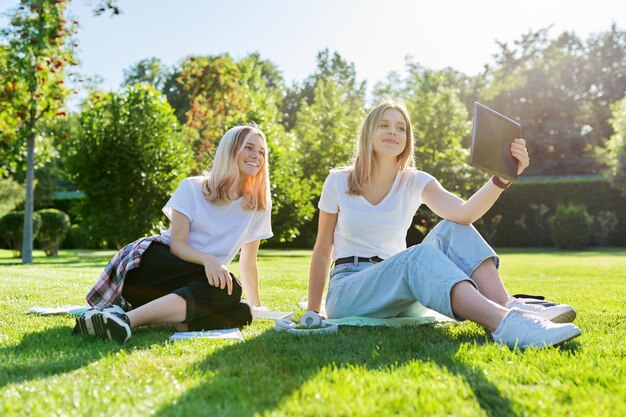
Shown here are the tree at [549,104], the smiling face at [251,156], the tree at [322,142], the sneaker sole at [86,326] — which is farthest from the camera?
the tree at [549,104]

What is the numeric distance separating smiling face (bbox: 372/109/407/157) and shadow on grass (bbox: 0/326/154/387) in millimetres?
1894

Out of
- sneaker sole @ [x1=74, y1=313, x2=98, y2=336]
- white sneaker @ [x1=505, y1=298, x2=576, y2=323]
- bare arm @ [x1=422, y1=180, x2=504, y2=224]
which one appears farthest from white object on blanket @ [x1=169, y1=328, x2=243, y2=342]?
white sneaker @ [x1=505, y1=298, x2=576, y2=323]

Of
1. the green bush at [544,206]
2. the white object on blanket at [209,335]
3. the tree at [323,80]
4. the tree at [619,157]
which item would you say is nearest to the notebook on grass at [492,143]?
the white object on blanket at [209,335]

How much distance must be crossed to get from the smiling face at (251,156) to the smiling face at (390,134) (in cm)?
78

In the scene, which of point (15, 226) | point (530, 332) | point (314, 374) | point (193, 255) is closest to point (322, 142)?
point (15, 226)

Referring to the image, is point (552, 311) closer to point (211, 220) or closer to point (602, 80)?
point (211, 220)

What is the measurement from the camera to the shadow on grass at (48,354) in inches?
100.0

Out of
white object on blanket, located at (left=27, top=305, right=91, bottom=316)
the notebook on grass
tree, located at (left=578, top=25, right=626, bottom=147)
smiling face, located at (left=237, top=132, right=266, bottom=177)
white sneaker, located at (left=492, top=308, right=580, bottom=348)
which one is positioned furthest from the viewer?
tree, located at (left=578, top=25, right=626, bottom=147)

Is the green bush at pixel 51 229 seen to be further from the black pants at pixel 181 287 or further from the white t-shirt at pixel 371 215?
the white t-shirt at pixel 371 215

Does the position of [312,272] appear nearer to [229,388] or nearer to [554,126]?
[229,388]

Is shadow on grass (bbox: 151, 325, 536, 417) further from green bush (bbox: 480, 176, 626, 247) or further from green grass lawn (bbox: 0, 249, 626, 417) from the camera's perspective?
green bush (bbox: 480, 176, 626, 247)

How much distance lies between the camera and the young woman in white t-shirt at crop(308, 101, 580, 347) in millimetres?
3229

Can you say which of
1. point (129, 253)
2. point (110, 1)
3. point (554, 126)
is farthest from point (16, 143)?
point (554, 126)

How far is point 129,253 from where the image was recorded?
3.97 m
